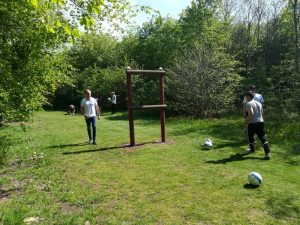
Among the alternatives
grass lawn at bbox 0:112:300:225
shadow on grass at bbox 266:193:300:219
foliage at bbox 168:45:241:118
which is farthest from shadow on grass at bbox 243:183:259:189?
foliage at bbox 168:45:241:118

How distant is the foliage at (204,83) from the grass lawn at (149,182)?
6898 mm

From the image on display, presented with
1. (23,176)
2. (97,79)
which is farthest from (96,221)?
(97,79)

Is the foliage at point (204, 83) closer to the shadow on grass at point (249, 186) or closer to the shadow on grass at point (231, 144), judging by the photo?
the shadow on grass at point (231, 144)

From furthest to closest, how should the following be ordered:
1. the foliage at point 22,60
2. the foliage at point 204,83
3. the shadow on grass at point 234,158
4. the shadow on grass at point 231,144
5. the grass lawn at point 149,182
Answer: the foliage at point 204,83 < the shadow on grass at point 231,144 < the foliage at point 22,60 < the shadow on grass at point 234,158 < the grass lawn at point 149,182

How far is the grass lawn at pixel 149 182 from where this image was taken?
5871 millimetres

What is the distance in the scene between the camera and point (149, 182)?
301 inches

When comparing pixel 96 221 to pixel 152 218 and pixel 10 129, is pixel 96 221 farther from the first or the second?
pixel 10 129

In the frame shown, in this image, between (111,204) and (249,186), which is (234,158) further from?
(111,204)

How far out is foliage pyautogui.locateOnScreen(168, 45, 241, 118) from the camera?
2012cm

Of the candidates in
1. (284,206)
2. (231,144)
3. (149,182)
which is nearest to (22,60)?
(149,182)

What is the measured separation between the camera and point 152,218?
570 centimetres

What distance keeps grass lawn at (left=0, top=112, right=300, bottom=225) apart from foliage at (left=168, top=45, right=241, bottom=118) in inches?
272

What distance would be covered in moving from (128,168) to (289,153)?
5100 mm

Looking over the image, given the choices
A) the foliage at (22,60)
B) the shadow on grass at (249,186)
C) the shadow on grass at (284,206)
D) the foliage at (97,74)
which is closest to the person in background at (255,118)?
the shadow on grass at (249,186)
